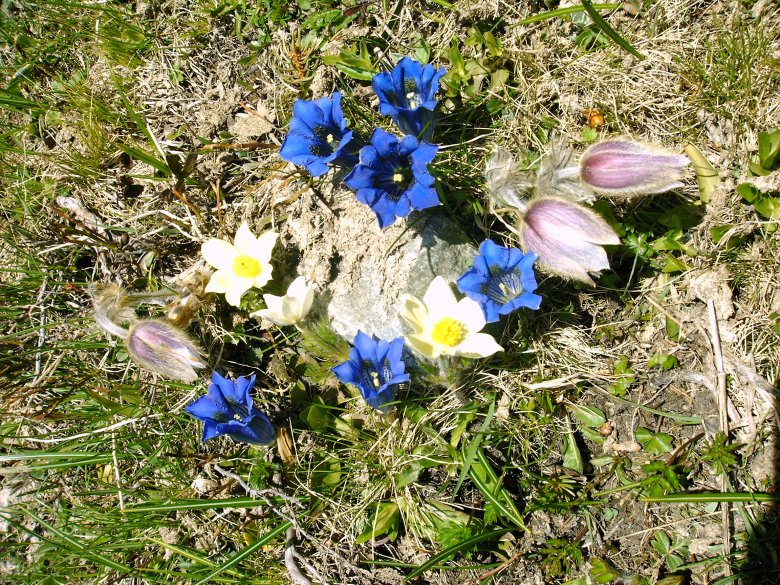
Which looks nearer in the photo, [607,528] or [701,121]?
[607,528]

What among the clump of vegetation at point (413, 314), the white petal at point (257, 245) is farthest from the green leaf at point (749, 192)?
the white petal at point (257, 245)

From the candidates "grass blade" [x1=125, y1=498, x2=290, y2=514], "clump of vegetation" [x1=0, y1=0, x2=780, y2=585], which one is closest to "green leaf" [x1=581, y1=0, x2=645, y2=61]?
"clump of vegetation" [x1=0, y1=0, x2=780, y2=585]

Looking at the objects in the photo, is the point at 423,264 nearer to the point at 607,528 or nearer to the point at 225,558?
the point at 607,528

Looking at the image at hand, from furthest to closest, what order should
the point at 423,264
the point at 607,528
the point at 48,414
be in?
the point at 48,414 → the point at 423,264 → the point at 607,528

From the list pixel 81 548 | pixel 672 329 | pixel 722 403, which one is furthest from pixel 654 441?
pixel 81 548

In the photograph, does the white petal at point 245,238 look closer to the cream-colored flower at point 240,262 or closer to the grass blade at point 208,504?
the cream-colored flower at point 240,262

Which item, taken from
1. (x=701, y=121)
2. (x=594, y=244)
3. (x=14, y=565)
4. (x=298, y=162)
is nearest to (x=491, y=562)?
(x=594, y=244)
